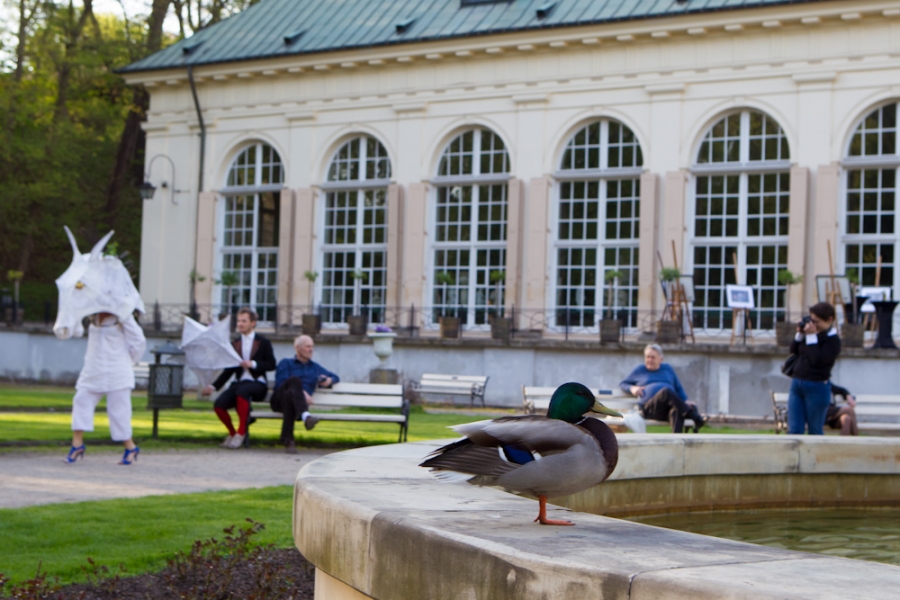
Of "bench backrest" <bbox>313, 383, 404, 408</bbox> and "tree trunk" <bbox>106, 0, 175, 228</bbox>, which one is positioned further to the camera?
"tree trunk" <bbox>106, 0, 175, 228</bbox>

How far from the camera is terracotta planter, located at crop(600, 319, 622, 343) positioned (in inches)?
926

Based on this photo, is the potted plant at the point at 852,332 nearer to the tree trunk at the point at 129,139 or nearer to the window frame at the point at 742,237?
the window frame at the point at 742,237

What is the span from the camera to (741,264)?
82.8 ft

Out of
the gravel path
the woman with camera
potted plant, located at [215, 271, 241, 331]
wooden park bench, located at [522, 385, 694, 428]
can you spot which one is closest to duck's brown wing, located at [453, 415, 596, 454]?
the gravel path

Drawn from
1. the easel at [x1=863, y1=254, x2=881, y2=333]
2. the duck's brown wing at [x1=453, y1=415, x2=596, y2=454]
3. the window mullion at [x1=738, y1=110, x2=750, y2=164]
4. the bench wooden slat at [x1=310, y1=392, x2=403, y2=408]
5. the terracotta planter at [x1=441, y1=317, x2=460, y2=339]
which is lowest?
the bench wooden slat at [x1=310, y1=392, x2=403, y2=408]

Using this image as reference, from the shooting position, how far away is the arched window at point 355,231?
29328 mm

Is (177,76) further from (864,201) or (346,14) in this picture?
(864,201)

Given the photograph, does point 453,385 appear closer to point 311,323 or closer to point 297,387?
point 311,323

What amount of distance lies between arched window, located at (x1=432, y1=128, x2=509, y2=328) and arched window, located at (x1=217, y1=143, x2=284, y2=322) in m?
4.96

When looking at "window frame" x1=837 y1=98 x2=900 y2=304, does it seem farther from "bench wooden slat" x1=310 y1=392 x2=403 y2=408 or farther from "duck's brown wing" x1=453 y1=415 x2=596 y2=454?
"duck's brown wing" x1=453 y1=415 x2=596 y2=454

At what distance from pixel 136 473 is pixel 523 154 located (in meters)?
18.3

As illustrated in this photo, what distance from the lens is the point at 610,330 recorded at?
2355 cm

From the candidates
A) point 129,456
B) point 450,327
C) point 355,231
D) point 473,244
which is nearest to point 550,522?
point 129,456

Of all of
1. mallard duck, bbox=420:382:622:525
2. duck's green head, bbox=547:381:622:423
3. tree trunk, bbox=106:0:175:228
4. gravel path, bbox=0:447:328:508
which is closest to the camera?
mallard duck, bbox=420:382:622:525
